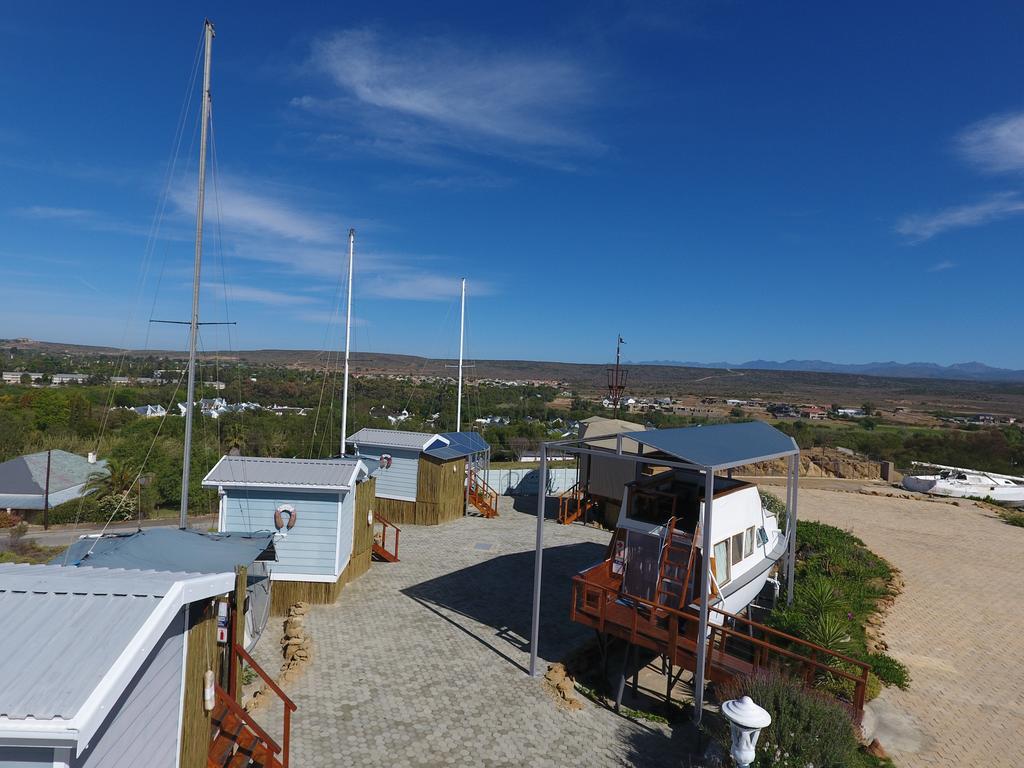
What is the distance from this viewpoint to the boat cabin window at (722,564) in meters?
10.4

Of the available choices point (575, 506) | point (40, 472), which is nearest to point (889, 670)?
point (575, 506)

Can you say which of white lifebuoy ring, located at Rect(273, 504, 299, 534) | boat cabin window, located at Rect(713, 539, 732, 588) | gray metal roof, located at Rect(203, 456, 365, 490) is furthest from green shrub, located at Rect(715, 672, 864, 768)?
white lifebuoy ring, located at Rect(273, 504, 299, 534)

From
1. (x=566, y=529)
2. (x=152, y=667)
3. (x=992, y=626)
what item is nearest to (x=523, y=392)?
(x=566, y=529)

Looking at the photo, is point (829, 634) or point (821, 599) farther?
point (821, 599)

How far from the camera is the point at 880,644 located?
11.6 meters

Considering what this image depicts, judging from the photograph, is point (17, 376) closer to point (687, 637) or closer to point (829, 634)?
point (687, 637)

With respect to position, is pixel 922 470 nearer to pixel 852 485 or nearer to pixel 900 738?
pixel 852 485

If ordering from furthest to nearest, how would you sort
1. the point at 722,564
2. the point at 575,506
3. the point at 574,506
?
1. the point at 575,506
2. the point at 574,506
3. the point at 722,564

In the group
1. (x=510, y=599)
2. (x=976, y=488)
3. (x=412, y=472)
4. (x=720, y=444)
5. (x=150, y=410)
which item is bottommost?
(x=150, y=410)

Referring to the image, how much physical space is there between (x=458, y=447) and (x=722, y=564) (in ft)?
42.3

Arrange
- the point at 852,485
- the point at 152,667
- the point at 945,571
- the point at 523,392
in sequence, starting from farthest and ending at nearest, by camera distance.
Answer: the point at 523,392
the point at 852,485
the point at 945,571
the point at 152,667

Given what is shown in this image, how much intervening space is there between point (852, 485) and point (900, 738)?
92.3 ft

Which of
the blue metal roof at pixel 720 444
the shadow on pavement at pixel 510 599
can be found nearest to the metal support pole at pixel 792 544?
the blue metal roof at pixel 720 444

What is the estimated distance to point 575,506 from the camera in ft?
78.2
